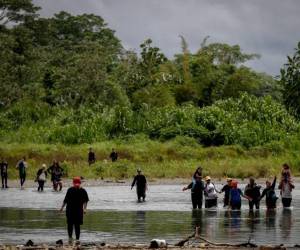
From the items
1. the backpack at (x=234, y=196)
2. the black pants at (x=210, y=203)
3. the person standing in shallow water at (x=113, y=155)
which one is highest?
the person standing in shallow water at (x=113, y=155)

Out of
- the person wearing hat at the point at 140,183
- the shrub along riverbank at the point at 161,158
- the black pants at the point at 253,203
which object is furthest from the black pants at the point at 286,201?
the shrub along riverbank at the point at 161,158

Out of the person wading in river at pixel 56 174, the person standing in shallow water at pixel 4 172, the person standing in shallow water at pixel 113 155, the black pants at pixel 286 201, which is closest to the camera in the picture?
the black pants at pixel 286 201

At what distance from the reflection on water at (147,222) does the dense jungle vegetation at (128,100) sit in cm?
2567

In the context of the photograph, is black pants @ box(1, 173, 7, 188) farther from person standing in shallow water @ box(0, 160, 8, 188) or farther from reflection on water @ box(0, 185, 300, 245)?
reflection on water @ box(0, 185, 300, 245)

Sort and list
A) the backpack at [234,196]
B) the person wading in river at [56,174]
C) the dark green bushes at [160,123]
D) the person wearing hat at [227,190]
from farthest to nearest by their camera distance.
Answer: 1. the dark green bushes at [160,123]
2. the person wading in river at [56,174]
3. the person wearing hat at [227,190]
4. the backpack at [234,196]

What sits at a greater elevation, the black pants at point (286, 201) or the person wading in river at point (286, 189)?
the person wading in river at point (286, 189)

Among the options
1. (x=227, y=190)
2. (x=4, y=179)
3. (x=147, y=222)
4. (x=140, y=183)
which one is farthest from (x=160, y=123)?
(x=147, y=222)

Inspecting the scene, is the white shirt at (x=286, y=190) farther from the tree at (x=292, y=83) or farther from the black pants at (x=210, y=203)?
the tree at (x=292, y=83)

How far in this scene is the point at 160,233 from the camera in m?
23.3

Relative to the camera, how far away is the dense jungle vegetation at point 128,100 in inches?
2777

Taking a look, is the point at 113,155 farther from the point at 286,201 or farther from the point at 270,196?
the point at 270,196

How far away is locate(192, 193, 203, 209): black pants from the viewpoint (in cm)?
3247

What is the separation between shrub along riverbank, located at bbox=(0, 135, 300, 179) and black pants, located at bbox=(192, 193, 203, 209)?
22906mm

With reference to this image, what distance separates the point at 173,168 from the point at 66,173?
7.88 m
